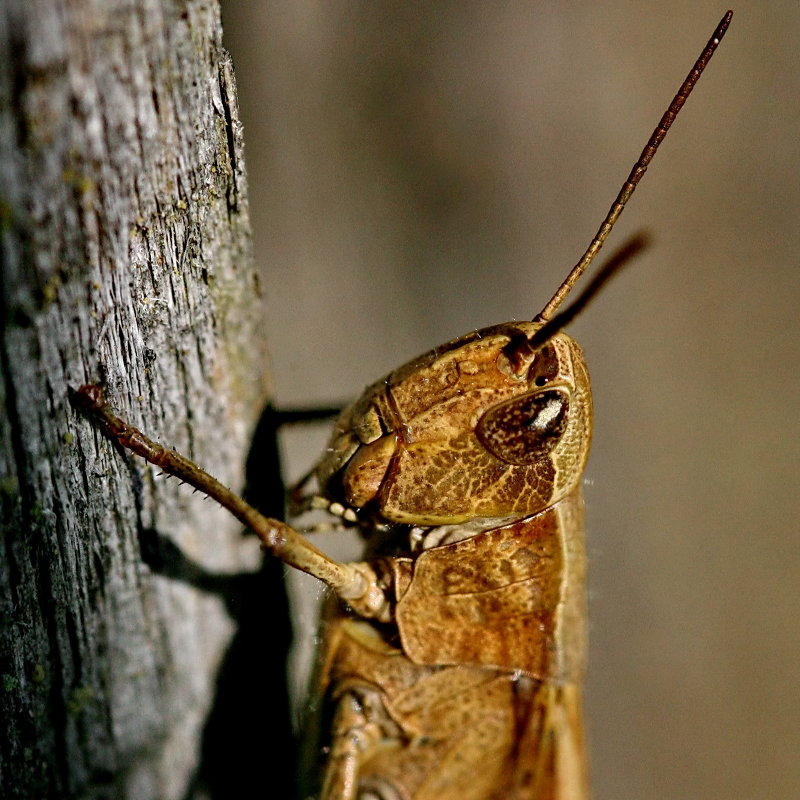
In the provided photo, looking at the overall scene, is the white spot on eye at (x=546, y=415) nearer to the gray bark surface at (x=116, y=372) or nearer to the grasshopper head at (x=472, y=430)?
the grasshopper head at (x=472, y=430)

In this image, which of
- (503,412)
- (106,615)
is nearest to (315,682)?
(106,615)

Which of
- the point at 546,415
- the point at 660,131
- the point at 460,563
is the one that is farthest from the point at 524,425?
the point at 660,131

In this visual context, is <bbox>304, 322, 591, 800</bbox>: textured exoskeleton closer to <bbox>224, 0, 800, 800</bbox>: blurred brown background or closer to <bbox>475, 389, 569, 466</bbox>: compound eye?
<bbox>475, 389, 569, 466</bbox>: compound eye

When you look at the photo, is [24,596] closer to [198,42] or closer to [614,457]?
[198,42]

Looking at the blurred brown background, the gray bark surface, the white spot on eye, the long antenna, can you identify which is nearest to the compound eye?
the white spot on eye

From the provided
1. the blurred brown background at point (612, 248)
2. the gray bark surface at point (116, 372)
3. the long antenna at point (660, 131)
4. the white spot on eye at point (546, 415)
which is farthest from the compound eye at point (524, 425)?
the blurred brown background at point (612, 248)

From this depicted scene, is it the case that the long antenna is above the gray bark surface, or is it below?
above

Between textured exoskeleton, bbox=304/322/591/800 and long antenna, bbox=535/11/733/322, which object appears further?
textured exoskeleton, bbox=304/322/591/800

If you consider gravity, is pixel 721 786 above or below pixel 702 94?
below
